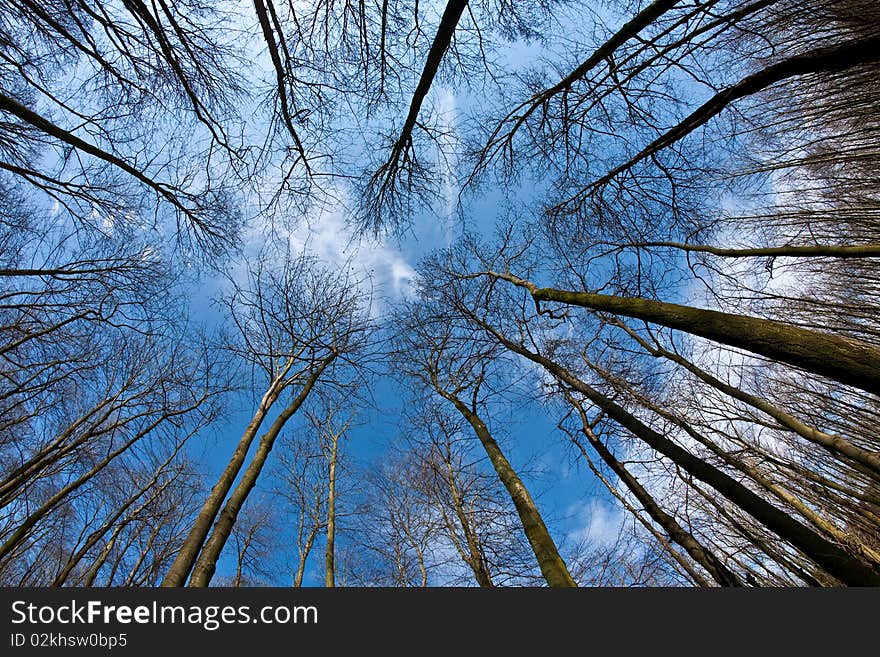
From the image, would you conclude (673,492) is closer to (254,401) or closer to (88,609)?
(254,401)

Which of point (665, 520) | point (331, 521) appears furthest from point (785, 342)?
point (331, 521)

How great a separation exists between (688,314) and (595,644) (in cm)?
253

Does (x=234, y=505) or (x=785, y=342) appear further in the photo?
(x=234, y=505)

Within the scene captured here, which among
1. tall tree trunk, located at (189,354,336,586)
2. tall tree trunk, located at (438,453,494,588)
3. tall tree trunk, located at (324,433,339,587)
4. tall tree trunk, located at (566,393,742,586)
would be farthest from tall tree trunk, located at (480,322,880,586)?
tall tree trunk, located at (324,433,339,587)

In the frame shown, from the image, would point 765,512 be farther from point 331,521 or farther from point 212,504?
point 331,521

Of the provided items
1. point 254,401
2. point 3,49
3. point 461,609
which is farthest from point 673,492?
point 3,49

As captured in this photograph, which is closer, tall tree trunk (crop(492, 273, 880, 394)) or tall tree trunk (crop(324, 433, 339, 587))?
tall tree trunk (crop(492, 273, 880, 394))

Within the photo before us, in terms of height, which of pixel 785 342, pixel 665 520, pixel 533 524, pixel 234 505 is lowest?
pixel 785 342

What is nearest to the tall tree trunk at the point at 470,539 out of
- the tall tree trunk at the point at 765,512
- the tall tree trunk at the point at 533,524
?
the tall tree trunk at the point at 533,524

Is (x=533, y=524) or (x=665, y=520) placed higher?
(x=533, y=524)

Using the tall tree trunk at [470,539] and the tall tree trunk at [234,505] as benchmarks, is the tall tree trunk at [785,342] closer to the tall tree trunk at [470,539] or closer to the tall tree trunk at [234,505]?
the tall tree trunk at [234,505]

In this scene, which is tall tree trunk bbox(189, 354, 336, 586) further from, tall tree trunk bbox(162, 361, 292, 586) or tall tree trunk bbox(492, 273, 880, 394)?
tall tree trunk bbox(492, 273, 880, 394)

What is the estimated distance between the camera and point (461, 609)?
2344 millimetres

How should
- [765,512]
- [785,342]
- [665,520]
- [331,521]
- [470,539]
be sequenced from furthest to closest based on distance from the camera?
[331,521]
[470,539]
[665,520]
[765,512]
[785,342]
